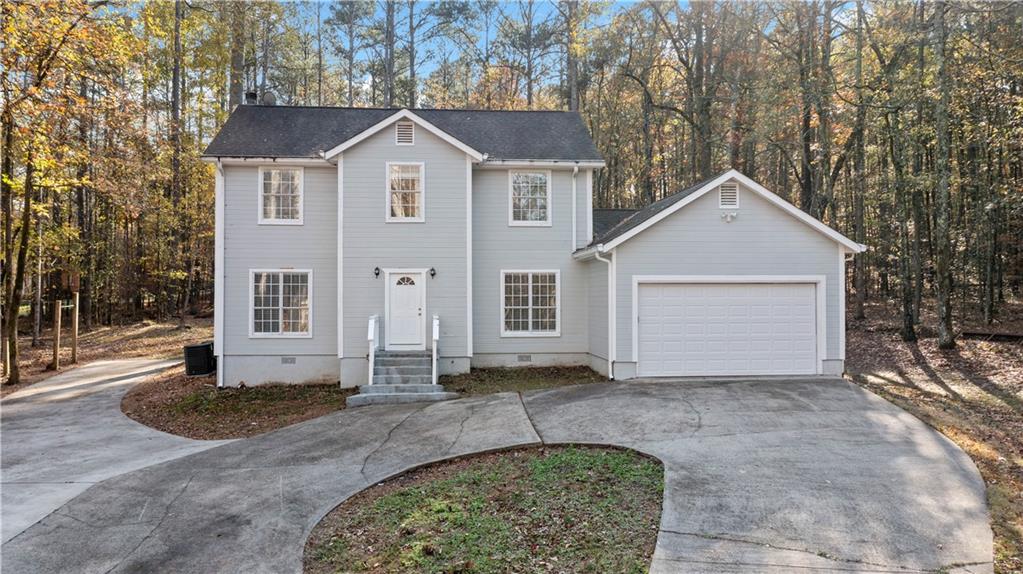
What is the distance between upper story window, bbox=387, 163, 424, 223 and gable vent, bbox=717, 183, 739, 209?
6605mm

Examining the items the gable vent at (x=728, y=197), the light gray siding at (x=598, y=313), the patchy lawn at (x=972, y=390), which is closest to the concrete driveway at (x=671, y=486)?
the patchy lawn at (x=972, y=390)

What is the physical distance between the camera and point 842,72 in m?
18.9

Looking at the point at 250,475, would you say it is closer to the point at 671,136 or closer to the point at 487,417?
the point at 487,417

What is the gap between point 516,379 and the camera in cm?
1150

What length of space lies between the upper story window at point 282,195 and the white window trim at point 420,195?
7.20 ft

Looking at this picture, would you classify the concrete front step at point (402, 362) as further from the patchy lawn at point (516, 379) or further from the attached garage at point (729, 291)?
the attached garage at point (729, 291)

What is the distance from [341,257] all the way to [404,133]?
3208 mm

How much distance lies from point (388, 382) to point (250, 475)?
4.34 meters

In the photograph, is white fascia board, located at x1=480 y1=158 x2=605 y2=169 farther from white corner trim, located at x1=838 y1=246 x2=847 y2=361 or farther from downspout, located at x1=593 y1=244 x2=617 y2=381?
white corner trim, located at x1=838 y1=246 x2=847 y2=361

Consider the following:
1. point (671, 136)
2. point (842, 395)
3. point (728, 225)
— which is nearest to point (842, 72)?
point (671, 136)

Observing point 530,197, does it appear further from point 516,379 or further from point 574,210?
point 516,379

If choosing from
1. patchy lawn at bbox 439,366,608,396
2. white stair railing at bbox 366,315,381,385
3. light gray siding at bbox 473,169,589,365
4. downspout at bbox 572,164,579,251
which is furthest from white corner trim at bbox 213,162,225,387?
downspout at bbox 572,164,579,251

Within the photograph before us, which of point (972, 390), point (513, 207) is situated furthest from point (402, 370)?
point (972, 390)

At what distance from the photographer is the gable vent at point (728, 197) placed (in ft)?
35.3
